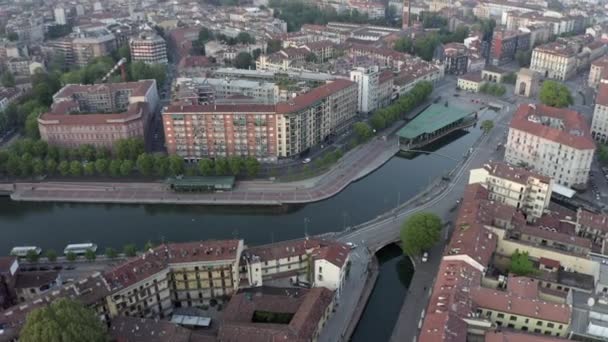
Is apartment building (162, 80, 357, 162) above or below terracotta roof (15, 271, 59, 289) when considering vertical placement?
above

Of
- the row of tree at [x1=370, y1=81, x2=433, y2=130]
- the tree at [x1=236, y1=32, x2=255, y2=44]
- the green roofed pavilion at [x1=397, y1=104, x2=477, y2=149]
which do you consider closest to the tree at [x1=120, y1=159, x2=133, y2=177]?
the row of tree at [x1=370, y1=81, x2=433, y2=130]

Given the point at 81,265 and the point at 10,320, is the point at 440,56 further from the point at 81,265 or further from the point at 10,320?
the point at 10,320

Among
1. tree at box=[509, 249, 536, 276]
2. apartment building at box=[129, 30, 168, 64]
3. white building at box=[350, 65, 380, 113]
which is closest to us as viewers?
tree at box=[509, 249, 536, 276]

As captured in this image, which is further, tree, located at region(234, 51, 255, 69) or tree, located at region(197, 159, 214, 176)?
tree, located at region(234, 51, 255, 69)

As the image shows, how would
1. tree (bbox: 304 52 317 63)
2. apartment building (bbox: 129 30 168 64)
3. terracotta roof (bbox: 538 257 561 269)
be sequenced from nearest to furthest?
terracotta roof (bbox: 538 257 561 269) → tree (bbox: 304 52 317 63) → apartment building (bbox: 129 30 168 64)

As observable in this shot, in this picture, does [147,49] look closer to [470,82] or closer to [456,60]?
[456,60]

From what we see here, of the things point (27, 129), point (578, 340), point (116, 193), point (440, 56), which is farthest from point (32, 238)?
point (440, 56)

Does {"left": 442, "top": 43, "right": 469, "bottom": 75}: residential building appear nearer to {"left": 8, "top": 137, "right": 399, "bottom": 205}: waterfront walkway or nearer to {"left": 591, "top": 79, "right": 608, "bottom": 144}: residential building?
{"left": 591, "top": 79, "right": 608, "bottom": 144}: residential building

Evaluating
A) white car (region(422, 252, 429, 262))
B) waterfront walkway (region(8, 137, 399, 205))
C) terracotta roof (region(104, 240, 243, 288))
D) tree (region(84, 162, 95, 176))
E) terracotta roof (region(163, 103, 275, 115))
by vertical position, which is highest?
terracotta roof (region(163, 103, 275, 115))

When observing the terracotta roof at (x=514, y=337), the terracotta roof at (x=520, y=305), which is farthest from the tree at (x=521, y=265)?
the terracotta roof at (x=514, y=337)

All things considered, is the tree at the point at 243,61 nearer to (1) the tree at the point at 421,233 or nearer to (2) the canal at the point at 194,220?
(2) the canal at the point at 194,220
